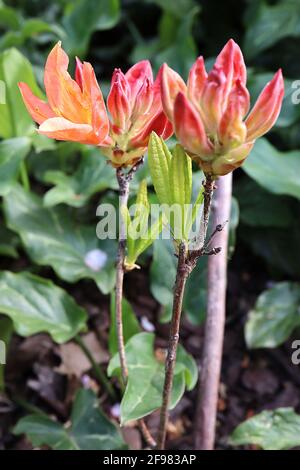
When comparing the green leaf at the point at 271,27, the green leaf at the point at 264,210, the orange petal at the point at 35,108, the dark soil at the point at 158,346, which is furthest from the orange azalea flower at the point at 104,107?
the green leaf at the point at 271,27

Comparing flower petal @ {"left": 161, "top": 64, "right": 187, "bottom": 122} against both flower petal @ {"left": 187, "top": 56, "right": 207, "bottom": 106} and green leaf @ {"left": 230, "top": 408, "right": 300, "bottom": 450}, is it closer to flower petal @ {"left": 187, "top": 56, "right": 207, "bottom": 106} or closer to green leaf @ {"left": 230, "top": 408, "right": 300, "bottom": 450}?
flower petal @ {"left": 187, "top": 56, "right": 207, "bottom": 106}

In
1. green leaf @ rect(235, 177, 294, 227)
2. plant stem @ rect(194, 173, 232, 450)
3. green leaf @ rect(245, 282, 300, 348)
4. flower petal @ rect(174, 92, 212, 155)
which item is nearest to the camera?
flower petal @ rect(174, 92, 212, 155)

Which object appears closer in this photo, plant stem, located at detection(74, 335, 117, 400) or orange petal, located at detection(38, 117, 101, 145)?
orange petal, located at detection(38, 117, 101, 145)

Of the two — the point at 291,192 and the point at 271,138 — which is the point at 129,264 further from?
the point at 271,138

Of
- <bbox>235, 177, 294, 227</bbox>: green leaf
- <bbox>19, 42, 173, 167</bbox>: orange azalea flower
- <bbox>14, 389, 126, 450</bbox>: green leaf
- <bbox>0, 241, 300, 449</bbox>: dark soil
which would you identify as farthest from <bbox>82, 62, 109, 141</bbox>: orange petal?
<bbox>235, 177, 294, 227</bbox>: green leaf

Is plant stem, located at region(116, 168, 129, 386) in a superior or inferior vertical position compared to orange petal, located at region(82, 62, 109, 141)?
inferior

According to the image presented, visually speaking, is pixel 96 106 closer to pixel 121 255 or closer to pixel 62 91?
pixel 62 91

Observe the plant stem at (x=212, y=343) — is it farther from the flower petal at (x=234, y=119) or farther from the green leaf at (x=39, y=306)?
the flower petal at (x=234, y=119)
